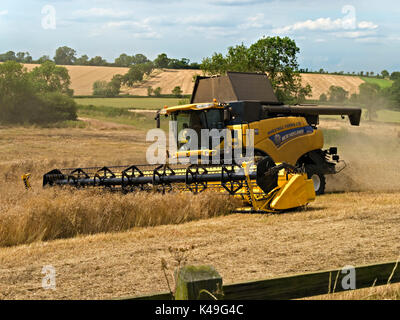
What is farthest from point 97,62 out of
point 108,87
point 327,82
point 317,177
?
point 317,177

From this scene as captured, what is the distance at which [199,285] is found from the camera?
2748mm

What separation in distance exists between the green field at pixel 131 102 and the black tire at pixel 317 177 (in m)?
38.9

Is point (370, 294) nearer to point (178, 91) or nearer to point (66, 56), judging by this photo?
point (178, 91)

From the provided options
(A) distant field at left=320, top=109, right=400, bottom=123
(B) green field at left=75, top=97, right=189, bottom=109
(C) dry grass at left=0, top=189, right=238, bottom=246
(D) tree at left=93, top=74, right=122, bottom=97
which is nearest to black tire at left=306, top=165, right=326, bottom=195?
(C) dry grass at left=0, top=189, right=238, bottom=246

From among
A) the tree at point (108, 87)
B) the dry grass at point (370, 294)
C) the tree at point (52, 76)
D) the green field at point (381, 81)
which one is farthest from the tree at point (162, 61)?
the dry grass at point (370, 294)

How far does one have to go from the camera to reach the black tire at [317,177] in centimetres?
1396

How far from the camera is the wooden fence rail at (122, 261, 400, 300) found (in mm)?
2938

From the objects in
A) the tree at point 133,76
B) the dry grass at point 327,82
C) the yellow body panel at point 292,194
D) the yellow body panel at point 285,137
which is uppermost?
the tree at point 133,76

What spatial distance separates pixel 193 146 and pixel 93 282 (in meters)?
7.20

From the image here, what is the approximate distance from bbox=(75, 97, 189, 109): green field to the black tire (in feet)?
128

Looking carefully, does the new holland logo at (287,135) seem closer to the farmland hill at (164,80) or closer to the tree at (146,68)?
the farmland hill at (164,80)

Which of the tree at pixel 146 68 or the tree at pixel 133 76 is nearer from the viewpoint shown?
the tree at pixel 133 76

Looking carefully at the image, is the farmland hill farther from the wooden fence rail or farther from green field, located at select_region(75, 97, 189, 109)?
the wooden fence rail

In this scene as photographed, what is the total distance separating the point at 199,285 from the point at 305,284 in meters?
0.70
